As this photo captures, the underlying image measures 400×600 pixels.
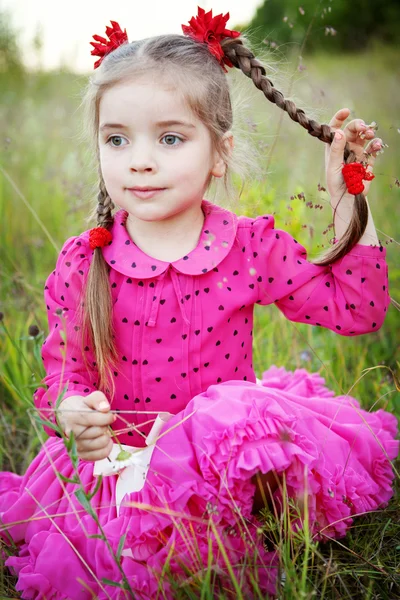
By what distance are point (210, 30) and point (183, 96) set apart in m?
0.25

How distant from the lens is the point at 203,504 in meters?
1.46

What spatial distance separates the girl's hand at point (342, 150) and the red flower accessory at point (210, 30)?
1.20ft

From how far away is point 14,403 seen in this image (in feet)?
7.87

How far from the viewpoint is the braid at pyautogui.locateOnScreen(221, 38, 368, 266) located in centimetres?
162

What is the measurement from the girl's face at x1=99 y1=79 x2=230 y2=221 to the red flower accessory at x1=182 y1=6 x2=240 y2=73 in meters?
0.23

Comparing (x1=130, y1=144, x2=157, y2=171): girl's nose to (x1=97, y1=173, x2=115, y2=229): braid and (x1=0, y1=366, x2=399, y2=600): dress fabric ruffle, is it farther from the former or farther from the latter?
(x1=0, y1=366, x2=399, y2=600): dress fabric ruffle

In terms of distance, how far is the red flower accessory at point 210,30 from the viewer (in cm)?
166

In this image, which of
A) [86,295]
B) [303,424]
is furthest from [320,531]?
[86,295]

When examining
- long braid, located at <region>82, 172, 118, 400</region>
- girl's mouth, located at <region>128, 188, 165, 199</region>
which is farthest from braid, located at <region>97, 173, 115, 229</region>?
girl's mouth, located at <region>128, 188, 165, 199</region>

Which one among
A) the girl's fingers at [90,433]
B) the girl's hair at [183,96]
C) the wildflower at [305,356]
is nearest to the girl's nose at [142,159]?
the girl's hair at [183,96]

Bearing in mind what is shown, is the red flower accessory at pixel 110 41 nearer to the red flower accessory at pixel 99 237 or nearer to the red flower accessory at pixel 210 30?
the red flower accessory at pixel 210 30

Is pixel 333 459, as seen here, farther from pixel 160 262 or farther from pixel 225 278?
pixel 160 262

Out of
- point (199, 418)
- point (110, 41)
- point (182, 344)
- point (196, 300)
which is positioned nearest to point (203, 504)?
point (199, 418)

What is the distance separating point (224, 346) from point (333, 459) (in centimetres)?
44
